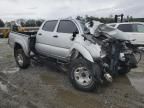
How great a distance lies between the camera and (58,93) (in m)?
5.77

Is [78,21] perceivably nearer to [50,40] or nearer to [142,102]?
[50,40]

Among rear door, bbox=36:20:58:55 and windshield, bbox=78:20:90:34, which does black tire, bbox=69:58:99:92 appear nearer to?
windshield, bbox=78:20:90:34

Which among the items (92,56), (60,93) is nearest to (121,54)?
(92,56)

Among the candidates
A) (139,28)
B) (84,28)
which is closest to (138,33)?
(139,28)

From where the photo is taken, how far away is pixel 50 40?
7.55m

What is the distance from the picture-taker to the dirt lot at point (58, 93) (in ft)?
16.4

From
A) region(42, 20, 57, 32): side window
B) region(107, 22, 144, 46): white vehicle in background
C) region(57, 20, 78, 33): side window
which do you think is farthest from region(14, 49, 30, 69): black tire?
region(107, 22, 144, 46): white vehicle in background

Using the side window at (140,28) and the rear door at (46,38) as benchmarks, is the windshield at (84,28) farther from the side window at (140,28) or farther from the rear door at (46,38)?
the side window at (140,28)

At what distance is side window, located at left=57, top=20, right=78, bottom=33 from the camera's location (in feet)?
22.5

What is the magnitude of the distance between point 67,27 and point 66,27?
5 centimetres

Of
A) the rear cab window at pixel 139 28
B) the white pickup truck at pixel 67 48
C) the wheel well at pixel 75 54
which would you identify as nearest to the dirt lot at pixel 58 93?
the white pickup truck at pixel 67 48

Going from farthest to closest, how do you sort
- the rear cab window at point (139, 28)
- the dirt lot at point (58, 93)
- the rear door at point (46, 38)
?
the rear cab window at point (139, 28) → the rear door at point (46, 38) → the dirt lot at point (58, 93)

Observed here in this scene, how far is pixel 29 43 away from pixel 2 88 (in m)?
2.40

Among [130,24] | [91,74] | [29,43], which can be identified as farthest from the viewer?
[130,24]
